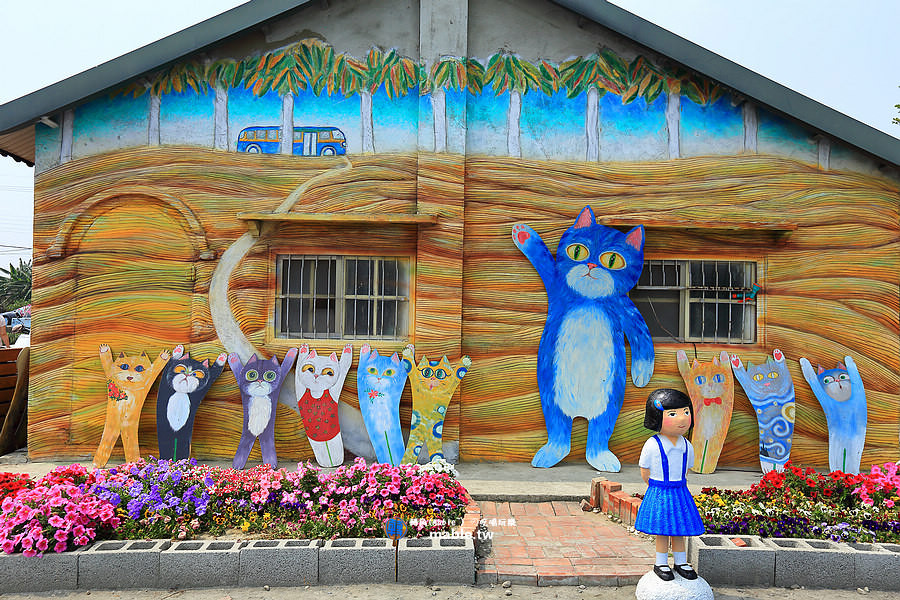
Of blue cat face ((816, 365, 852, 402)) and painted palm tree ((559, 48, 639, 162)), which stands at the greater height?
painted palm tree ((559, 48, 639, 162))

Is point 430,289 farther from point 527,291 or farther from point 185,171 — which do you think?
point 185,171

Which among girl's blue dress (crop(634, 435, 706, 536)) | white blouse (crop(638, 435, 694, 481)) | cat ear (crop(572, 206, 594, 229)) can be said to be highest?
cat ear (crop(572, 206, 594, 229))

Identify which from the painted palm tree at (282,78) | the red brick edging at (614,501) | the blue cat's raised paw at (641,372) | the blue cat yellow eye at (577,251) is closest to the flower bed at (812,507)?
the red brick edging at (614,501)

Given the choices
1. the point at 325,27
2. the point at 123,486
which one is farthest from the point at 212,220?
the point at 123,486

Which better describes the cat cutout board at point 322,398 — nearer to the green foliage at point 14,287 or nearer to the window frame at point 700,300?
the window frame at point 700,300

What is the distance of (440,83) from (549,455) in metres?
4.65

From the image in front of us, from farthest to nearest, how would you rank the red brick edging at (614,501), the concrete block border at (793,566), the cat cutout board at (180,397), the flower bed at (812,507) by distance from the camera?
the cat cutout board at (180,397), the red brick edging at (614,501), the flower bed at (812,507), the concrete block border at (793,566)

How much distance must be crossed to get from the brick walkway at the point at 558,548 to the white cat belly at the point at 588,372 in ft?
5.25

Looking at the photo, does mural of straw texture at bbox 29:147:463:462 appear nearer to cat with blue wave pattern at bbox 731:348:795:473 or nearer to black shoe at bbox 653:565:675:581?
cat with blue wave pattern at bbox 731:348:795:473

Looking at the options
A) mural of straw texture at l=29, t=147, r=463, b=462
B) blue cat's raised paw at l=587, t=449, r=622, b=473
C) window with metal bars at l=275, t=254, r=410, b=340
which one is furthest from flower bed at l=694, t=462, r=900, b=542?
window with metal bars at l=275, t=254, r=410, b=340

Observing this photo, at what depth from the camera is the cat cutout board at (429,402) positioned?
24.6 feet

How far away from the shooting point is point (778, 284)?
310 inches

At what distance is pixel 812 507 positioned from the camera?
204 inches

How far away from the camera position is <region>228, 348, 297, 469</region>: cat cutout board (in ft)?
24.5
